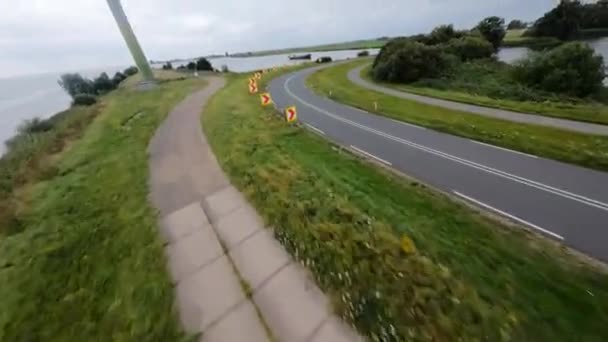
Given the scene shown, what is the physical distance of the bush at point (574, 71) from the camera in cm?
2588

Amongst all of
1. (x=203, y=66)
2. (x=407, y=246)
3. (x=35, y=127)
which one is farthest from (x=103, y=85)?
(x=407, y=246)

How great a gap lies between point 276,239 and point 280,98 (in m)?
24.4

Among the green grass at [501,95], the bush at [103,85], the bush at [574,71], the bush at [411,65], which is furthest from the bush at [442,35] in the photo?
the bush at [103,85]

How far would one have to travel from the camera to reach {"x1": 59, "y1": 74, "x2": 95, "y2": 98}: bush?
190 feet

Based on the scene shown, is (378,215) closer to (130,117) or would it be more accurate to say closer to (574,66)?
(130,117)

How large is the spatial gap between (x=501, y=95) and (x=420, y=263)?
25.4 metres

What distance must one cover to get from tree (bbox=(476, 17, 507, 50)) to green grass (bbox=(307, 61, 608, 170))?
160ft

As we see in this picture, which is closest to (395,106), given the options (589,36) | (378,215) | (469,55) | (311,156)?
(311,156)

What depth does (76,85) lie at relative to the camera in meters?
59.3

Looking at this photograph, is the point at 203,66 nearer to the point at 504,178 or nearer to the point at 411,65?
the point at 411,65

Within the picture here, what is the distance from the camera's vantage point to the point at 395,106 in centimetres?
2322

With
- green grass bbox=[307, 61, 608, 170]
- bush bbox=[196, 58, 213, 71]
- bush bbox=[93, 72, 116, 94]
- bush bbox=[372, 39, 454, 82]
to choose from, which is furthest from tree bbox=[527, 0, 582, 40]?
bush bbox=[93, 72, 116, 94]

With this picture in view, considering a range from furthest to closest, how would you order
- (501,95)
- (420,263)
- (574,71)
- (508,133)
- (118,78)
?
1. (118,78)
2. (501,95)
3. (574,71)
4. (508,133)
5. (420,263)

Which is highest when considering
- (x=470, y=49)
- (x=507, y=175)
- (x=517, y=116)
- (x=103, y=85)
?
(x=507, y=175)
